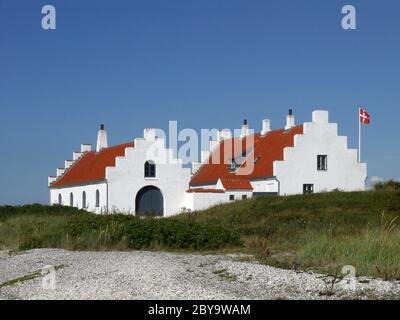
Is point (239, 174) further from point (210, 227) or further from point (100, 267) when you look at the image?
point (100, 267)

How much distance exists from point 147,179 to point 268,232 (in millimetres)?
22845

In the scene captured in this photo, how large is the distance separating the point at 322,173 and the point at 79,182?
17.1 meters

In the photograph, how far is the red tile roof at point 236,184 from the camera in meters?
43.4

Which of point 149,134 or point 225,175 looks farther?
point 225,175

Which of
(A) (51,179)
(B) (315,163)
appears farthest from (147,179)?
(A) (51,179)

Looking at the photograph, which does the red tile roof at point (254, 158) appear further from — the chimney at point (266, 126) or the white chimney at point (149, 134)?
the white chimney at point (149, 134)

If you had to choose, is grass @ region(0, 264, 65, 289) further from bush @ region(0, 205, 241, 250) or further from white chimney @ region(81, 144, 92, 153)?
white chimney @ region(81, 144, 92, 153)

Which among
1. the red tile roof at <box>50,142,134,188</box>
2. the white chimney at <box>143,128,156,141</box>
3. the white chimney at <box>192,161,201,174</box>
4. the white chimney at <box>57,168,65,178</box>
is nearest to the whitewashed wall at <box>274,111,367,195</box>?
the white chimney at <box>143,128,156,141</box>

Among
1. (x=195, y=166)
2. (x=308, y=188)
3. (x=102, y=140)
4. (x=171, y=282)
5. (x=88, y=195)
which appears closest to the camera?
(x=171, y=282)

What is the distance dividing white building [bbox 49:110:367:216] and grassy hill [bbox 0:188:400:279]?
9.03m

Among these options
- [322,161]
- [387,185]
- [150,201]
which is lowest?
[150,201]

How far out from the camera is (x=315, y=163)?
4469 centimetres

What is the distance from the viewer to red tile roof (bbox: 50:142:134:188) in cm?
4575

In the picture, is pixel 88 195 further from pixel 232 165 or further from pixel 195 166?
pixel 195 166
